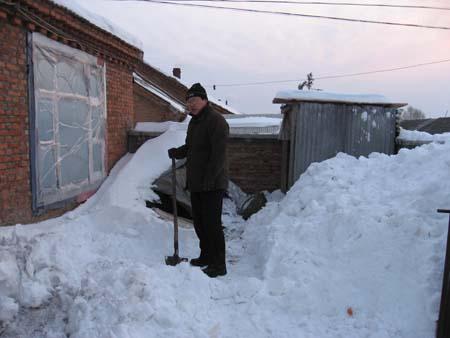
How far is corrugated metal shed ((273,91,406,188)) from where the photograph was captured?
7234mm

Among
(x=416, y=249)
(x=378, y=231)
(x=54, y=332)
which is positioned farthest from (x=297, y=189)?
(x=54, y=332)

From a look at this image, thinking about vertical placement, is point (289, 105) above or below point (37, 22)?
below

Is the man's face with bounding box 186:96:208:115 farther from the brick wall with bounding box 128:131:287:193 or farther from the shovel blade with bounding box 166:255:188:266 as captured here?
the brick wall with bounding box 128:131:287:193

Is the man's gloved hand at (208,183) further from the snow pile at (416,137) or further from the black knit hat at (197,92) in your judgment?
the snow pile at (416,137)

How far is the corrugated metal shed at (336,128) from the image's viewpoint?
7.23 m

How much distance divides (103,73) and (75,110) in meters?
1.12

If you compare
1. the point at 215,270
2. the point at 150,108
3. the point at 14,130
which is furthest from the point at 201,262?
the point at 150,108

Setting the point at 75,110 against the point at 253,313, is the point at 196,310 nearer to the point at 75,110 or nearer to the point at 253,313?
the point at 253,313

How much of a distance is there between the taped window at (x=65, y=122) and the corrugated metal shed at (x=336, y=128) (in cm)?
342

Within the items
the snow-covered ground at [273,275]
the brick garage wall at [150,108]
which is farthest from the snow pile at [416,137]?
the brick garage wall at [150,108]

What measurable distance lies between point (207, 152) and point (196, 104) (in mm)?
524

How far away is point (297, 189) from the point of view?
5.76 metres

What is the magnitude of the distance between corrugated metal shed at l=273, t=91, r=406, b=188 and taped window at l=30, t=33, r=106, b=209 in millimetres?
3418

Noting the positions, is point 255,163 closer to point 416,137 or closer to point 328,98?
point 328,98
